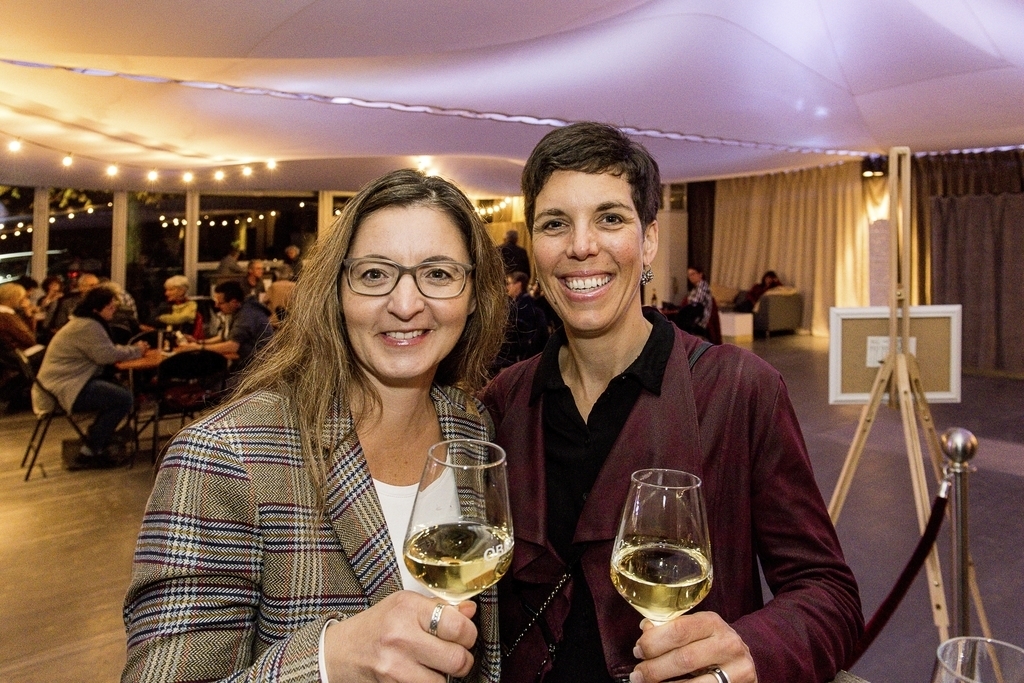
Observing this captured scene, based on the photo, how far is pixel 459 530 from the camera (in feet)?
2.99

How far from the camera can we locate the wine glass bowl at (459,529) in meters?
0.89

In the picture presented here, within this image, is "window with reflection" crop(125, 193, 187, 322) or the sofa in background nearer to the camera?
"window with reflection" crop(125, 193, 187, 322)

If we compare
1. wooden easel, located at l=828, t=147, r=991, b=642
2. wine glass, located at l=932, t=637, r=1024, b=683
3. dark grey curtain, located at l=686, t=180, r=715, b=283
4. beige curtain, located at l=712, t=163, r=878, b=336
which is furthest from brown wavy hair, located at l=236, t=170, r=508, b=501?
dark grey curtain, located at l=686, t=180, r=715, b=283

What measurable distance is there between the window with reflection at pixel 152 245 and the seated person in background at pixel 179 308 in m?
3.45

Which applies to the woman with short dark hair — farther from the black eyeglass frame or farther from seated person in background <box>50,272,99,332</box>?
seated person in background <box>50,272,99,332</box>

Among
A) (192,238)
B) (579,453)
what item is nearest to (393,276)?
(579,453)

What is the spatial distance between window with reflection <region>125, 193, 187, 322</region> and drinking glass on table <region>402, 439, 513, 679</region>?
14011 mm

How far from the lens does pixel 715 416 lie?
1.33 m

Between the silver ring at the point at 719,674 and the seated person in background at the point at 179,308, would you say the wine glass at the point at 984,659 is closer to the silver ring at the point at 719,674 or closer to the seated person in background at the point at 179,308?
the silver ring at the point at 719,674

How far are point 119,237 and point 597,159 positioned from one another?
13617 millimetres

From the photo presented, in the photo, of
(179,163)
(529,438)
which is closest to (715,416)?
(529,438)

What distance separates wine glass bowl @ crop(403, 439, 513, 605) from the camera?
2.90 feet

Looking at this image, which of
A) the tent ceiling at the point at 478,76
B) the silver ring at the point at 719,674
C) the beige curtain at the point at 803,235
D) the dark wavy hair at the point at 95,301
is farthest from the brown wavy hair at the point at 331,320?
the beige curtain at the point at 803,235

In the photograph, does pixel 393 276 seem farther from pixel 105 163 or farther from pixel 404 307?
pixel 105 163
